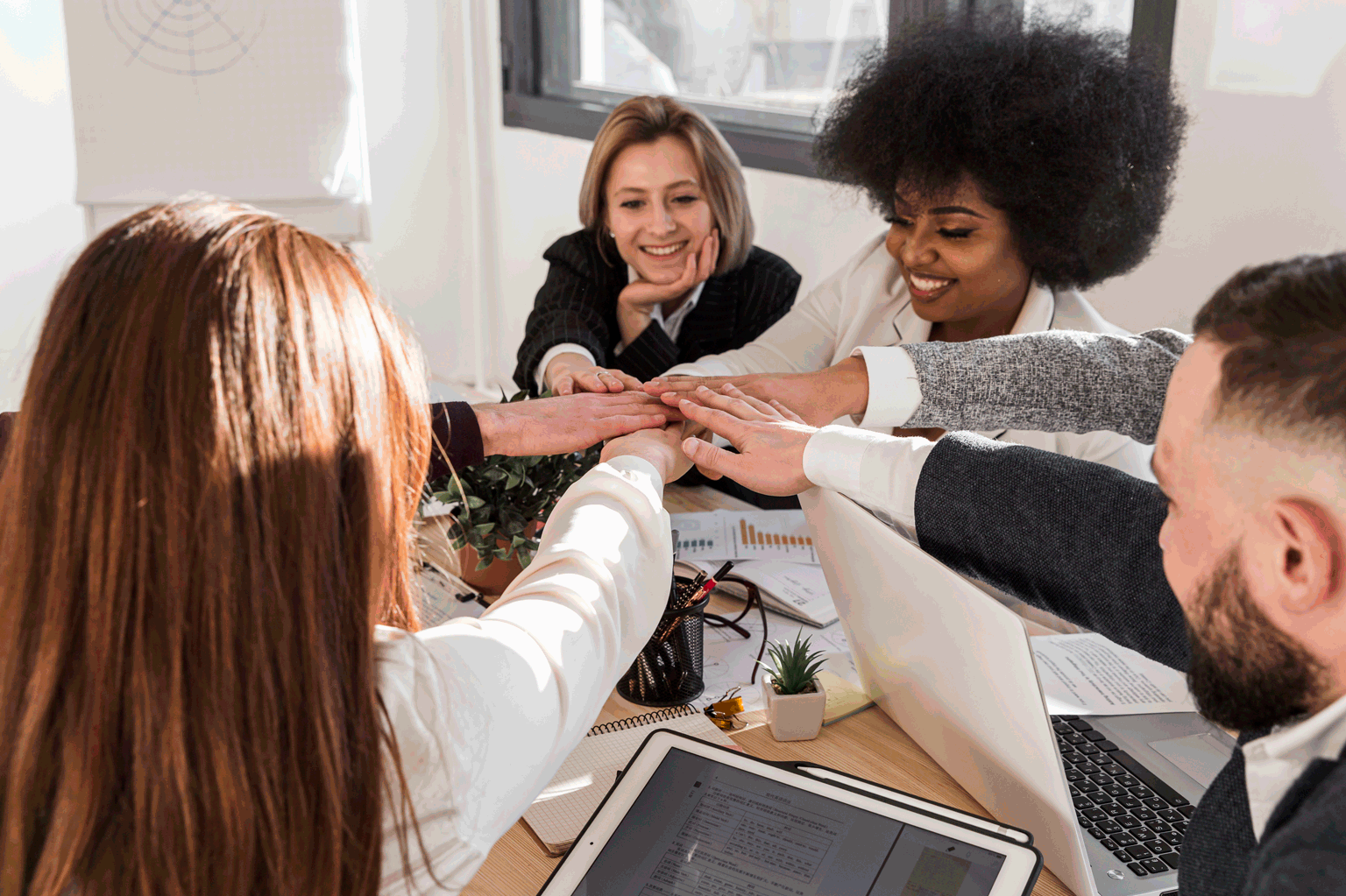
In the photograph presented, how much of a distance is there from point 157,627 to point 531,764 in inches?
10.1

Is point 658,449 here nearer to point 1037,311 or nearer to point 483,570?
point 483,570

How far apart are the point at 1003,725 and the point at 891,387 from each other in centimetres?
57

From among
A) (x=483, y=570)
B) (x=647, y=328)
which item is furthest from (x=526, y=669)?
(x=647, y=328)

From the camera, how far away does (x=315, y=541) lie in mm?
620

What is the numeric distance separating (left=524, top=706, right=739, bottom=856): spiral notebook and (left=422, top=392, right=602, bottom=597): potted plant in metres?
0.29

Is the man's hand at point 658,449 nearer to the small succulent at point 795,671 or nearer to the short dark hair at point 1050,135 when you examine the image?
the small succulent at point 795,671

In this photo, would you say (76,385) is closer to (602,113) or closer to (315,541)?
(315,541)

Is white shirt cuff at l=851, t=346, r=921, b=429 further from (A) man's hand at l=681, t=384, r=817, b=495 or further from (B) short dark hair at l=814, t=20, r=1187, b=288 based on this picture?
(B) short dark hair at l=814, t=20, r=1187, b=288

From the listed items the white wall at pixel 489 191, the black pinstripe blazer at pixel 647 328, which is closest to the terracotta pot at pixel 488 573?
the white wall at pixel 489 191

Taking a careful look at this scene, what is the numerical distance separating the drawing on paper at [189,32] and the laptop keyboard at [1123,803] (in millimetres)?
2622

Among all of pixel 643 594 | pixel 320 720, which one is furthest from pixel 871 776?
pixel 320 720

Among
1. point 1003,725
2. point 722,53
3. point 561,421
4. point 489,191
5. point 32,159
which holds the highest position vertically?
point 722,53

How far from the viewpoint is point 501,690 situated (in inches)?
27.2

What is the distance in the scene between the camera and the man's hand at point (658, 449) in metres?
1.25
